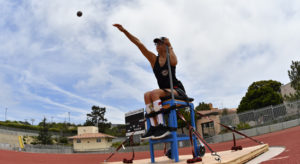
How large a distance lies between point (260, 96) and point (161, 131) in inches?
1480

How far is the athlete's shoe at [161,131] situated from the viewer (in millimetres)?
3097

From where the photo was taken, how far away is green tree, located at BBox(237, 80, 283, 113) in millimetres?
34562

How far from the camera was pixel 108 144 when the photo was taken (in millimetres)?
42344

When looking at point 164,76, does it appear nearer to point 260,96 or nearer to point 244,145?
point 244,145

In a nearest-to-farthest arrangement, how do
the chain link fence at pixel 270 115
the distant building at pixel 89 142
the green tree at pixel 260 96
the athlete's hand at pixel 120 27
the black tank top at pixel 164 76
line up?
1. the black tank top at pixel 164 76
2. the athlete's hand at pixel 120 27
3. the chain link fence at pixel 270 115
4. the green tree at pixel 260 96
5. the distant building at pixel 89 142

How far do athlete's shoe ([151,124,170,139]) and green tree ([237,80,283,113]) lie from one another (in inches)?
1427

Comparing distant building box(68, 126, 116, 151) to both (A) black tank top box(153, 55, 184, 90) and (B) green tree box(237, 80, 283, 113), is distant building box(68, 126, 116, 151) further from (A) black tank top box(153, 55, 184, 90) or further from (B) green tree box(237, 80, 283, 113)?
(A) black tank top box(153, 55, 184, 90)

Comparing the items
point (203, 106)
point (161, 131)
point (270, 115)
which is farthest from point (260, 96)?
point (161, 131)

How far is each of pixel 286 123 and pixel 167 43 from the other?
1863 cm

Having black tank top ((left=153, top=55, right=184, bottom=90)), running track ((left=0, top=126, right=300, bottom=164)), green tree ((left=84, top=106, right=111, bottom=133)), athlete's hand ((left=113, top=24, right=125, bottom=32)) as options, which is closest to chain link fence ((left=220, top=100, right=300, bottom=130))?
running track ((left=0, top=126, right=300, bottom=164))

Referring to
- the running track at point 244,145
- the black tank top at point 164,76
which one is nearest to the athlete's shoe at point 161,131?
the black tank top at point 164,76

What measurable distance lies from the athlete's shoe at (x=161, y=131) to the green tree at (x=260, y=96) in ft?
119

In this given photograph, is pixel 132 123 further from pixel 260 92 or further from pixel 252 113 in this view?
pixel 260 92

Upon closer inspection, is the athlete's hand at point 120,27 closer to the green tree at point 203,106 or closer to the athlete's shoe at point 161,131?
the athlete's shoe at point 161,131
